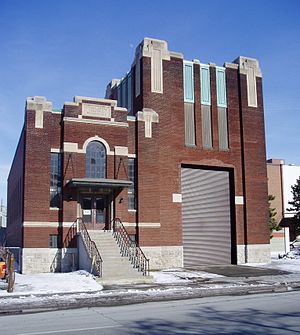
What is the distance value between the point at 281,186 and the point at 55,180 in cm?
4280

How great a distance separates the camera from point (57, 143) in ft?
86.5

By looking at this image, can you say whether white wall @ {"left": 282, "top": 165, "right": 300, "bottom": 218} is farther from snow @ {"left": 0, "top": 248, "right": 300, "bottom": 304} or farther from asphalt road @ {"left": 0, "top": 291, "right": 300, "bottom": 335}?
asphalt road @ {"left": 0, "top": 291, "right": 300, "bottom": 335}

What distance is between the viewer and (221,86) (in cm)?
3225

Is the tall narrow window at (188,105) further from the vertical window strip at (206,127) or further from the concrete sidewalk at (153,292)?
the concrete sidewalk at (153,292)

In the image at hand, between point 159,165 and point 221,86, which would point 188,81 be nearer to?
point 221,86

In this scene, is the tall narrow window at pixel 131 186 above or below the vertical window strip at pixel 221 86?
below

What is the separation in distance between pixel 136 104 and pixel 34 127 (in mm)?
8096

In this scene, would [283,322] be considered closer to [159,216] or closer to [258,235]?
[159,216]

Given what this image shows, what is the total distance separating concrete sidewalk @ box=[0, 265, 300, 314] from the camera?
1445cm

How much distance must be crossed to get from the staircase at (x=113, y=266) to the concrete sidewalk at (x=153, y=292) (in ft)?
2.65

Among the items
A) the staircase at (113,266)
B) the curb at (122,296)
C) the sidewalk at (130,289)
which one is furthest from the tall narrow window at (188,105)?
the curb at (122,296)

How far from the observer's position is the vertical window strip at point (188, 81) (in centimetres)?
3089

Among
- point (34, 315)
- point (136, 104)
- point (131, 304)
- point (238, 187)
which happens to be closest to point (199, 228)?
point (238, 187)

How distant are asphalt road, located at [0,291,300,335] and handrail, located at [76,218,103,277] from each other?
7137 mm
